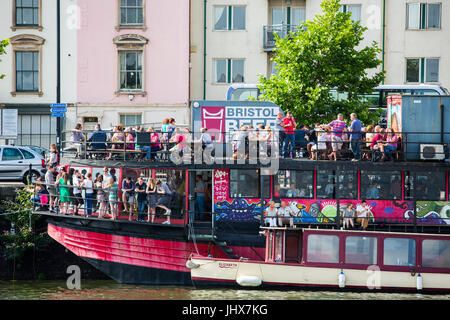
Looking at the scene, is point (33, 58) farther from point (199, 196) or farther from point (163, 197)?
point (199, 196)

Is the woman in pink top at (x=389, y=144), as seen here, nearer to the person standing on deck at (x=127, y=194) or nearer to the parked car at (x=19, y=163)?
the person standing on deck at (x=127, y=194)

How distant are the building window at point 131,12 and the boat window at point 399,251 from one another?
21.2 metres

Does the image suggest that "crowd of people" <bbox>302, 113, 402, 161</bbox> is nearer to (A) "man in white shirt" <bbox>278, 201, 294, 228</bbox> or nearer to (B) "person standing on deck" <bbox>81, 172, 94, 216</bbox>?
(A) "man in white shirt" <bbox>278, 201, 294, 228</bbox>

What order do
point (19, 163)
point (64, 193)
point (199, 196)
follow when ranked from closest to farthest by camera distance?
point (199, 196) < point (64, 193) < point (19, 163)

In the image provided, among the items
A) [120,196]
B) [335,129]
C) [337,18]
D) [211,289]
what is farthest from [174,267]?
[337,18]

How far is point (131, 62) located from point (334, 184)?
60.8 ft

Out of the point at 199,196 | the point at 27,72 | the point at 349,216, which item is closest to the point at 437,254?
the point at 349,216

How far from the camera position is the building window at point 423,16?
3822cm

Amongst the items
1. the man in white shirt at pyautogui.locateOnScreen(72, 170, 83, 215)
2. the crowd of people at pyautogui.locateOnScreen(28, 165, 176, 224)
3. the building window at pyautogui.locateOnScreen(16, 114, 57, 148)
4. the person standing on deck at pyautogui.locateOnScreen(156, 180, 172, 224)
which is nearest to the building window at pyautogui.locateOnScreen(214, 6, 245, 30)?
the building window at pyautogui.locateOnScreen(16, 114, 57, 148)

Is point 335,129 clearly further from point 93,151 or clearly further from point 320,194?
point 93,151

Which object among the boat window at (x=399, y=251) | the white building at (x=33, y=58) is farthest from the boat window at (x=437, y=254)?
the white building at (x=33, y=58)

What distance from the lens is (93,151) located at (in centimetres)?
2344

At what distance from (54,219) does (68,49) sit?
15861 millimetres

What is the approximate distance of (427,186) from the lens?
22.4 m
